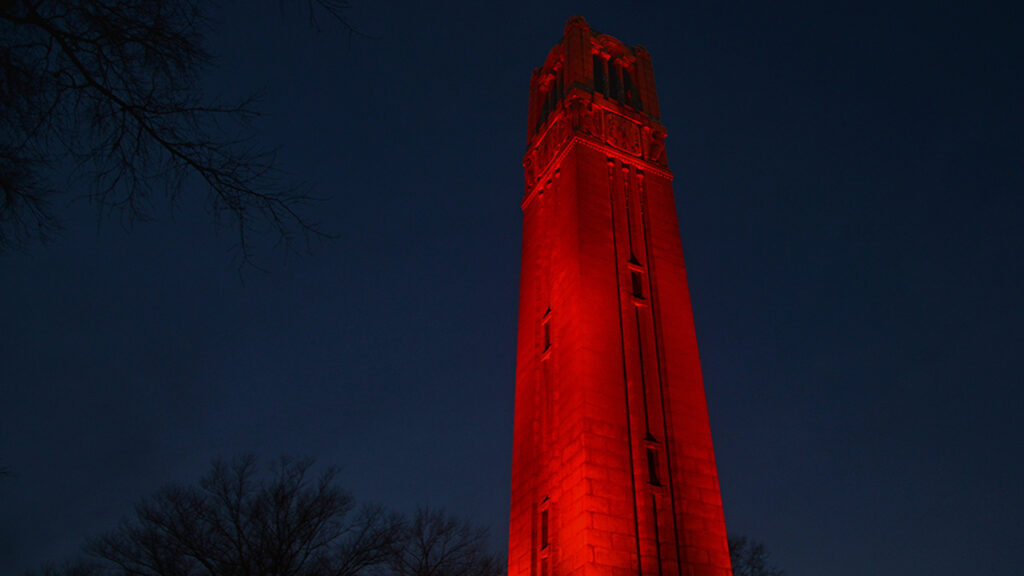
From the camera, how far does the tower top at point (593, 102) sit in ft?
125

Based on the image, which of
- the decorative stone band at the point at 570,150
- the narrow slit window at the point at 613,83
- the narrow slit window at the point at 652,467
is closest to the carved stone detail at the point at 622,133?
the decorative stone band at the point at 570,150

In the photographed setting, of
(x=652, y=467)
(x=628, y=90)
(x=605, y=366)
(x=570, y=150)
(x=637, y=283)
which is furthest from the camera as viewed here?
(x=628, y=90)

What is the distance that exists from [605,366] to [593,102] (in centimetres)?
1707

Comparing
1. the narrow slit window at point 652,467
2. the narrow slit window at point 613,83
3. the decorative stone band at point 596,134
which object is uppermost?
the narrow slit window at point 613,83

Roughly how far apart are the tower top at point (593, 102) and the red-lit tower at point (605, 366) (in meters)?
0.14

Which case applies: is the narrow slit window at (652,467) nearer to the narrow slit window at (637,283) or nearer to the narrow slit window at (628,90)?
the narrow slit window at (637,283)

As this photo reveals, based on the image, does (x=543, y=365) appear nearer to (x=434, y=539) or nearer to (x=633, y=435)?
(x=633, y=435)

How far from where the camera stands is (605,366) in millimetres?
28234

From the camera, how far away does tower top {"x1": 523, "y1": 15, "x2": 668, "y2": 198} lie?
38.0m

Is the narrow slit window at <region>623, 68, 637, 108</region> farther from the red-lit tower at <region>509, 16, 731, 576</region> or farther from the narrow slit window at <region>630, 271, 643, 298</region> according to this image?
the narrow slit window at <region>630, 271, 643, 298</region>

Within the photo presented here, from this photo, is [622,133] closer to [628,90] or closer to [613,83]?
[613,83]

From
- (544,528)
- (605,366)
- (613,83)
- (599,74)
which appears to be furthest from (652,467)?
(599,74)

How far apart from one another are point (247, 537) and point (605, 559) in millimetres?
15760

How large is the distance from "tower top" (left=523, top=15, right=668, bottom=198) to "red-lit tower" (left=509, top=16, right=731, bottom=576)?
0.14 m
